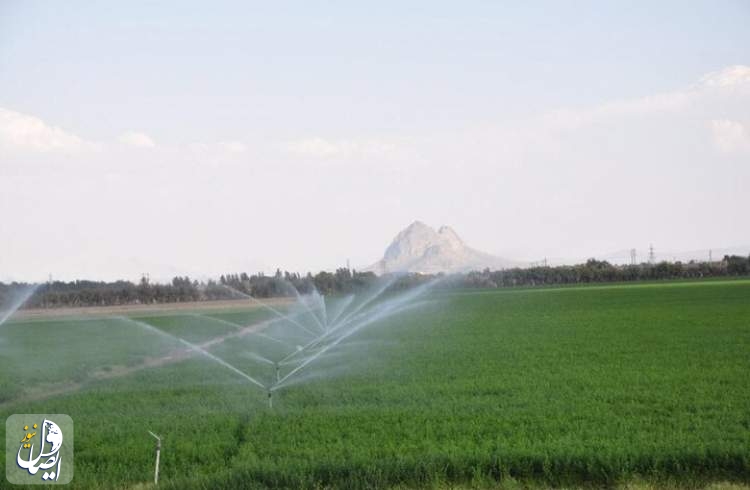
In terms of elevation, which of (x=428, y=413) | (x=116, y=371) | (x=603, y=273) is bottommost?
(x=116, y=371)

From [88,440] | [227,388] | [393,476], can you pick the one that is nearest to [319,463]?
[393,476]

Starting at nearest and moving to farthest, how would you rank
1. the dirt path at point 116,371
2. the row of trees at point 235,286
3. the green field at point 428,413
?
the green field at point 428,413, the dirt path at point 116,371, the row of trees at point 235,286

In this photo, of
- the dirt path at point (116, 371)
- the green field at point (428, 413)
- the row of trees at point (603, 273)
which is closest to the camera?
the green field at point (428, 413)

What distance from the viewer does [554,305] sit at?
49062 millimetres

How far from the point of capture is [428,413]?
12.7 m

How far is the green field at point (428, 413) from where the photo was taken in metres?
9.49

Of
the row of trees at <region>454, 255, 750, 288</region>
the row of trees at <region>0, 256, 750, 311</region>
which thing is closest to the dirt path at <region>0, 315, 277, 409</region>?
the row of trees at <region>0, 256, 750, 311</region>

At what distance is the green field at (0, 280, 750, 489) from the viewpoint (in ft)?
31.1

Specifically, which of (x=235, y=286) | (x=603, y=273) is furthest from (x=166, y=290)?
(x=603, y=273)

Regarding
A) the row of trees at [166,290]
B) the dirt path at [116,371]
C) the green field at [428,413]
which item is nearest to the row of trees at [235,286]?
the row of trees at [166,290]

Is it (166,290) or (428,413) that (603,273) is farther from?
(428,413)

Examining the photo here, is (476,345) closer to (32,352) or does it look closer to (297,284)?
(32,352)

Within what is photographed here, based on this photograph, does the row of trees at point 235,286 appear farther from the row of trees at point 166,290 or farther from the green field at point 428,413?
the green field at point 428,413

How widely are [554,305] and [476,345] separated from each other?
25.2 meters
